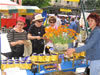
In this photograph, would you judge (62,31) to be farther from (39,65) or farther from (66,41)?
(39,65)

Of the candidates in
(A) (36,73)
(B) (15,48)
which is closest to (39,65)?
(A) (36,73)

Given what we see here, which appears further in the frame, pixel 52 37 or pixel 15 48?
pixel 15 48

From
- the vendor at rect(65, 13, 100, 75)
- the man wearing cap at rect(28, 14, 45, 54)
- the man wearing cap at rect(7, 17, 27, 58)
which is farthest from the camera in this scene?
the man wearing cap at rect(28, 14, 45, 54)

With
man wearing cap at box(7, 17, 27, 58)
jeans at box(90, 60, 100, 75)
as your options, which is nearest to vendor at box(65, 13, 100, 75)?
jeans at box(90, 60, 100, 75)

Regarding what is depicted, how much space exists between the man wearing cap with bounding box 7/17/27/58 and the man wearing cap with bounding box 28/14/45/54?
0.30 m

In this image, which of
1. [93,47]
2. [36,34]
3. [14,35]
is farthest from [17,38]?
[93,47]

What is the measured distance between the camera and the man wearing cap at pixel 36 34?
4.19 metres

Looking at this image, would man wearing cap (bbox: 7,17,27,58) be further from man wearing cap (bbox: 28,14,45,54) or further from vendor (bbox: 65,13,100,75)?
vendor (bbox: 65,13,100,75)

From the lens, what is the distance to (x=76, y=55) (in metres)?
3.46

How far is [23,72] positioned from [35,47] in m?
1.48

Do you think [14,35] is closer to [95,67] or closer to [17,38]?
[17,38]

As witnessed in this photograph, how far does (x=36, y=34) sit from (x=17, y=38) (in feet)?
1.93

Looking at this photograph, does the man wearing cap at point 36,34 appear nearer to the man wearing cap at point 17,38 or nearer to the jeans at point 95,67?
the man wearing cap at point 17,38

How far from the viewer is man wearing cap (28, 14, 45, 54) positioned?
419 cm
